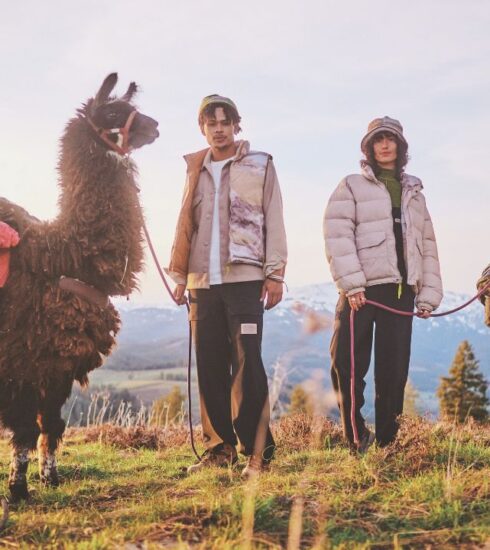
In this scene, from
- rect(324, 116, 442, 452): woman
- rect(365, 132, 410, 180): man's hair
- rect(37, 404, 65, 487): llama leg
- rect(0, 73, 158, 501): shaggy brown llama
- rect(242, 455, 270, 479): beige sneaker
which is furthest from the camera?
rect(365, 132, 410, 180): man's hair

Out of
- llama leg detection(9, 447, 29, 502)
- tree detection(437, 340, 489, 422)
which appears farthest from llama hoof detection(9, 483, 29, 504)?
tree detection(437, 340, 489, 422)

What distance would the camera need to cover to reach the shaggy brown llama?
14.5 ft

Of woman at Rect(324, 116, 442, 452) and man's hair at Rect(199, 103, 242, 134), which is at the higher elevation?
man's hair at Rect(199, 103, 242, 134)

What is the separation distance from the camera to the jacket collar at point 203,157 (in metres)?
5.10

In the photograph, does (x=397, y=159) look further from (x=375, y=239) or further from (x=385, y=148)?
(x=375, y=239)

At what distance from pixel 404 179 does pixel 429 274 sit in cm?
84

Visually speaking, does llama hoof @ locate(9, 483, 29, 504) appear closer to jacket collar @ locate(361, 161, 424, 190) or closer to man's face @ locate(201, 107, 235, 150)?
man's face @ locate(201, 107, 235, 150)

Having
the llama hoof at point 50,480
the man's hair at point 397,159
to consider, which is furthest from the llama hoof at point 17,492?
the man's hair at point 397,159

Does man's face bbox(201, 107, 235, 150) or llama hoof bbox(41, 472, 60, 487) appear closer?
llama hoof bbox(41, 472, 60, 487)

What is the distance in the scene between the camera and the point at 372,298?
17.2 ft

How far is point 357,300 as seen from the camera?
16.9 feet

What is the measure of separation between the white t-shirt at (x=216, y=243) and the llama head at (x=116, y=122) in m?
0.57

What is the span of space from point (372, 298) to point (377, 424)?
106cm

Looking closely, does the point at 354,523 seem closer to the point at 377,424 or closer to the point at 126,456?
the point at 377,424
